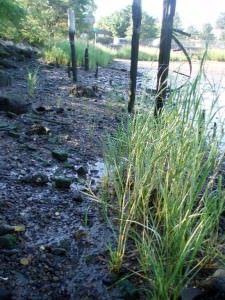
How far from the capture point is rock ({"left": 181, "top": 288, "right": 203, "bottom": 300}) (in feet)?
4.09

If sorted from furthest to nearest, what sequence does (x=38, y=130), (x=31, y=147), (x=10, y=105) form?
(x=10, y=105) < (x=38, y=130) < (x=31, y=147)

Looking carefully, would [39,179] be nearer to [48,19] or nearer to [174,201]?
[174,201]

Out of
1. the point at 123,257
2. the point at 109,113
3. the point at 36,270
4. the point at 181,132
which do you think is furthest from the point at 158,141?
the point at 109,113

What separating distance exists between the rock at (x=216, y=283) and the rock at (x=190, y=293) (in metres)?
0.05

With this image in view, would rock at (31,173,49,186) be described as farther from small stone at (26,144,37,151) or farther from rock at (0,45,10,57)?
rock at (0,45,10,57)

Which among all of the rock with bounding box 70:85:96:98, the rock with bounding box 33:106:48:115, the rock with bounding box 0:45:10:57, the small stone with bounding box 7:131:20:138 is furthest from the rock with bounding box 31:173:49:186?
the rock with bounding box 0:45:10:57

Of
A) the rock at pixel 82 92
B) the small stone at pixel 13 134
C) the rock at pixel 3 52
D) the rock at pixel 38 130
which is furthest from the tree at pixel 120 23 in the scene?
the small stone at pixel 13 134

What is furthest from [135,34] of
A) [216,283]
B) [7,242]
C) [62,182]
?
[216,283]

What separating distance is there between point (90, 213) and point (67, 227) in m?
0.21

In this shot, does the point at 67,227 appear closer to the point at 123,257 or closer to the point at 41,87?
the point at 123,257

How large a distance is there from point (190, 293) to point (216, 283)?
119 millimetres

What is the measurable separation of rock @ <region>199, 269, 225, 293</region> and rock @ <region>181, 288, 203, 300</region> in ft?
0.17

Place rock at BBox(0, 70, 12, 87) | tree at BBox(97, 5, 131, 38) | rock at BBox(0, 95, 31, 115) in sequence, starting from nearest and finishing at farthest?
rock at BBox(0, 95, 31, 115) → rock at BBox(0, 70, 12, 87) → tree at BBox(97, 5, 131, 38)

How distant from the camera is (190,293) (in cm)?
127
